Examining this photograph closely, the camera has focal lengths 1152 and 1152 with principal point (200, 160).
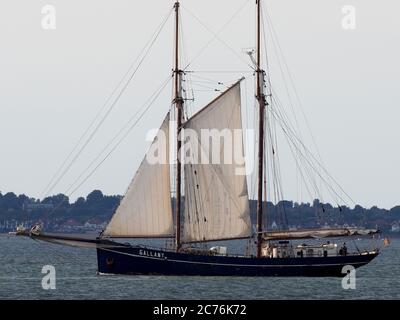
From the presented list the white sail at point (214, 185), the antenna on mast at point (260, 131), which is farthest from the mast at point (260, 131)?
the white sail at point (214, 185)

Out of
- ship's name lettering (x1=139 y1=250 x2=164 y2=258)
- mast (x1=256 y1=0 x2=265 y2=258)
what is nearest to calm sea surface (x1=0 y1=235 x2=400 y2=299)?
ship's name lettering (x1=139 y1=250 x2=164 y2=258)

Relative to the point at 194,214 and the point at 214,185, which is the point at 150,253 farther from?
the point at 214,185

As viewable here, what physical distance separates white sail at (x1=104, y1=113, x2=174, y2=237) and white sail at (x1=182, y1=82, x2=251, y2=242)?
1.87 m

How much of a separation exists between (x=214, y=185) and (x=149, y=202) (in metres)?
4.81

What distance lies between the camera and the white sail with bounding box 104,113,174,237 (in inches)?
2817

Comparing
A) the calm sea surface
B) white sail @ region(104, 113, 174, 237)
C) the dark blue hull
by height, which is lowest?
the calm sea surface

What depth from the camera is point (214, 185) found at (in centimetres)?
7431

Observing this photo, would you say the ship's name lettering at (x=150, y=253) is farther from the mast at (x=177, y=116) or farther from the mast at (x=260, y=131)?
the mast at (x=260, y=131)

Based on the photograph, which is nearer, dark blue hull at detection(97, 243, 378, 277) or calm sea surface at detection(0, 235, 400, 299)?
calm sea surface at detection(0, 235, 400, 299)

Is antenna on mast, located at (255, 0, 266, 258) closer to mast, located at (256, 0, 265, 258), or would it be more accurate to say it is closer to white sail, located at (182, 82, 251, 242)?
mast, located at (256, 0, 265, 258)

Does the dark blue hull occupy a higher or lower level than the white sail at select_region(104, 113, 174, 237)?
lower

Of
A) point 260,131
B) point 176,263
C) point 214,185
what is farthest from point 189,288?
point 260,131

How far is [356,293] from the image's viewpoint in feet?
225
